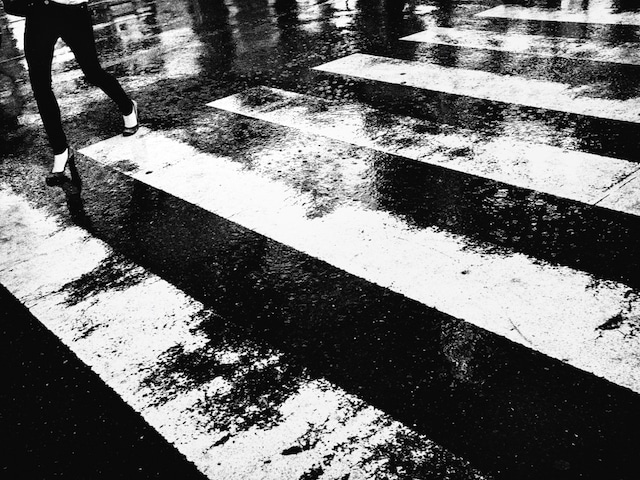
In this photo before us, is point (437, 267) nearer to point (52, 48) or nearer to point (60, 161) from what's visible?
point (60, 161)

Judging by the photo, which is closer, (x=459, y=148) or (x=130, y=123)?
(x=459, y=148)

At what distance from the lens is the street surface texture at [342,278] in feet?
6.93

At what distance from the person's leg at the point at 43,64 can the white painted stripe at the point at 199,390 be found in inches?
57.2

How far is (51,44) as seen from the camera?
173 inches

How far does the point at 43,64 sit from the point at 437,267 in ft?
11.0

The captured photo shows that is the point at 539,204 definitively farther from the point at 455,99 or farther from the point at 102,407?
the point at 102,407

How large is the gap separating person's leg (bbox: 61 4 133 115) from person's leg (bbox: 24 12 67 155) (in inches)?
5.2

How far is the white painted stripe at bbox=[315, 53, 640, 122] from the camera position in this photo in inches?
178

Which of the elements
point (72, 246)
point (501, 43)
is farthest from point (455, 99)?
point (72, 246)

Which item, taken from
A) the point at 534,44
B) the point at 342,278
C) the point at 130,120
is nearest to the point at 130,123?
the point at 130,120

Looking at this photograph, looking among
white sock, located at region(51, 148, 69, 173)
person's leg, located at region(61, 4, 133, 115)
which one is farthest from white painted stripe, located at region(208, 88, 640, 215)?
white sock, located at region(51, 148, 69, 173)

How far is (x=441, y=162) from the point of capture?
4.02m

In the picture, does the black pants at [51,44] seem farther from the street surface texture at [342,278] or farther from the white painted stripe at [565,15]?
the white painted stripe at [565,15]

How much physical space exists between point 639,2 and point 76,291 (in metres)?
7.24
